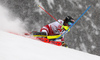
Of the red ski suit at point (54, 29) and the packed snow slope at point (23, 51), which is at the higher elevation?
the red ski suit at point (54, 29)

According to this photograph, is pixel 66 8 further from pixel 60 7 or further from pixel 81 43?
pixel 81 43

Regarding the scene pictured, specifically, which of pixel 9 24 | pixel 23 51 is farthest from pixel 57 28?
pixel 23 51

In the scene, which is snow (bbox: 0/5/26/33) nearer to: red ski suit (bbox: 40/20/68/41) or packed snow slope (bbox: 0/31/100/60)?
red ski suit (bbox: 40/20/68/41)

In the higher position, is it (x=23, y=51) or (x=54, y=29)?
(x=54, y=29)

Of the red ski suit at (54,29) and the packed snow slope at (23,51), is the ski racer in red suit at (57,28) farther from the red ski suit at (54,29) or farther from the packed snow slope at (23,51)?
the packed snow slope at (23,51)

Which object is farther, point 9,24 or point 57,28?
point 9,24

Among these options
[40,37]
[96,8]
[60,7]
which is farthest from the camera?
[96,8]

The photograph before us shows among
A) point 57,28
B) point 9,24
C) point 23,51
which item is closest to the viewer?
point 23,51

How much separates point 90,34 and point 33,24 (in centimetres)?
103

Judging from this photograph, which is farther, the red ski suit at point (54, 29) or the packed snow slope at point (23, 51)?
the red ski suit at point (54, 29)

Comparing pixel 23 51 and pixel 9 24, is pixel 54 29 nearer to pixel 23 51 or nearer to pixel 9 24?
pixel 9 24

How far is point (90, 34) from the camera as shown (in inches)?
89.6

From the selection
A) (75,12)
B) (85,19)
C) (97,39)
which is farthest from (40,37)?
(97,39)

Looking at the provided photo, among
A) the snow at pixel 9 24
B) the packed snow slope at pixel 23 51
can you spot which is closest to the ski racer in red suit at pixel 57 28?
the snow at pixel 9 24
